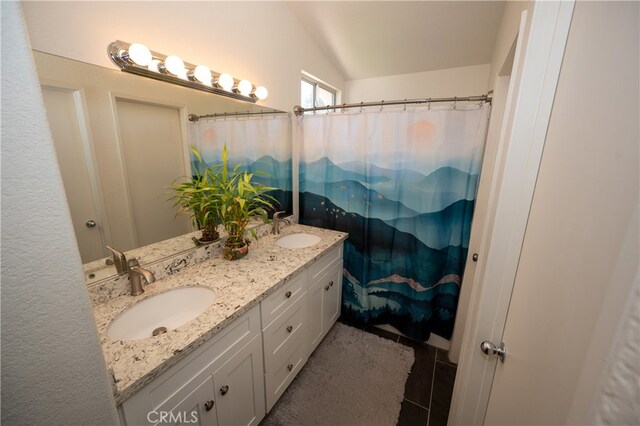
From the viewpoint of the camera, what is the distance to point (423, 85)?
262cm

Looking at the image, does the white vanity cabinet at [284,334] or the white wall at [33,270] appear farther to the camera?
the white vanity cabinet at [284,334]

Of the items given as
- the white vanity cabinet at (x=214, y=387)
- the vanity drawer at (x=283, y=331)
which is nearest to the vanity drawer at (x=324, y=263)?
the vanity drawer at (x=283, y=331)

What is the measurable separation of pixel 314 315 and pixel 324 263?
0.39m

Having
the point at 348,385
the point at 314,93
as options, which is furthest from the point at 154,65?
the point at 348,385

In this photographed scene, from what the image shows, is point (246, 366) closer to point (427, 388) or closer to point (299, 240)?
point (299, 240)

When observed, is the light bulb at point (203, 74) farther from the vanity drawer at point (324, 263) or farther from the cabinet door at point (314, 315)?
the cabinet door at point (314, 315)

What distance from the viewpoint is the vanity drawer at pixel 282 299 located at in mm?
1237

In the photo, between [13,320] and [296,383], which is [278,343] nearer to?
[296,383]

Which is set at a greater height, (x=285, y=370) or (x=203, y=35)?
(x=203, y=35)

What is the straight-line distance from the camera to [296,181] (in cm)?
235

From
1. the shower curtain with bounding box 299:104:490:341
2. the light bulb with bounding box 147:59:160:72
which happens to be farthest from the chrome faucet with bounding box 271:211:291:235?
the light bulb with bounding box 147:59:160:72

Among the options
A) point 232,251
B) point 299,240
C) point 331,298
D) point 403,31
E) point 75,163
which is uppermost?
point 403,31

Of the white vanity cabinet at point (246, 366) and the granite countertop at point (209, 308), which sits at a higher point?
the granite countertop at point (209, 308)

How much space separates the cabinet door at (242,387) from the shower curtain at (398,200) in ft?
3.75
